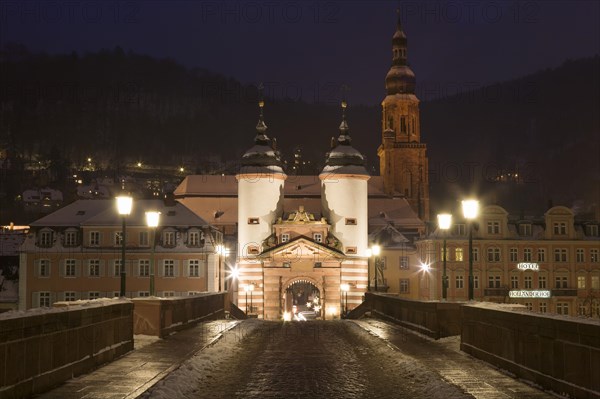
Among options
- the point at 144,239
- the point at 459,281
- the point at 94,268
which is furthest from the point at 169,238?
the point at 459,281

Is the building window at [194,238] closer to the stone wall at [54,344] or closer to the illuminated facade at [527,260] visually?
the illuminated facade at [527,260]

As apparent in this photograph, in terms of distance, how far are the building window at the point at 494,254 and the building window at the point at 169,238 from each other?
108ft

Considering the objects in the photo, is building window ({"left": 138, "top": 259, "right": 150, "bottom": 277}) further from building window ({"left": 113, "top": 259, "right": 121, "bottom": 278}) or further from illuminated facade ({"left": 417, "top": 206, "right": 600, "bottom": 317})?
illuminated facade ({"left": 417, "top": 206, "right": 600, "bottom": 317})

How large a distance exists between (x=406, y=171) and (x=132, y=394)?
115104 millimetres

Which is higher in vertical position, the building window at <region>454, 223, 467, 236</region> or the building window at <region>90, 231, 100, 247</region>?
the building window at <region>454, 223, 467, 236</region>

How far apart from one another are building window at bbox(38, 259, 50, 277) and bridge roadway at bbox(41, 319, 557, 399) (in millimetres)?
57163

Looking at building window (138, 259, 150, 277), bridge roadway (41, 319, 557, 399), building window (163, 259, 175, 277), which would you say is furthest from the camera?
building window (138, 259, 150, 277)

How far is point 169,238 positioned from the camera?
270 ft

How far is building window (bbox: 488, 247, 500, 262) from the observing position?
89.4 meters

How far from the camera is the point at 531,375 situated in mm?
17031

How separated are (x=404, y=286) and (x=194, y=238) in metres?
26.5

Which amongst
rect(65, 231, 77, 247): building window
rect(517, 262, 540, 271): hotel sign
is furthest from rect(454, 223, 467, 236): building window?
rect(65, 231, 77, 247): building window

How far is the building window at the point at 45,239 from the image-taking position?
271 feet

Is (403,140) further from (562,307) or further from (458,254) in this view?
(562,307)
